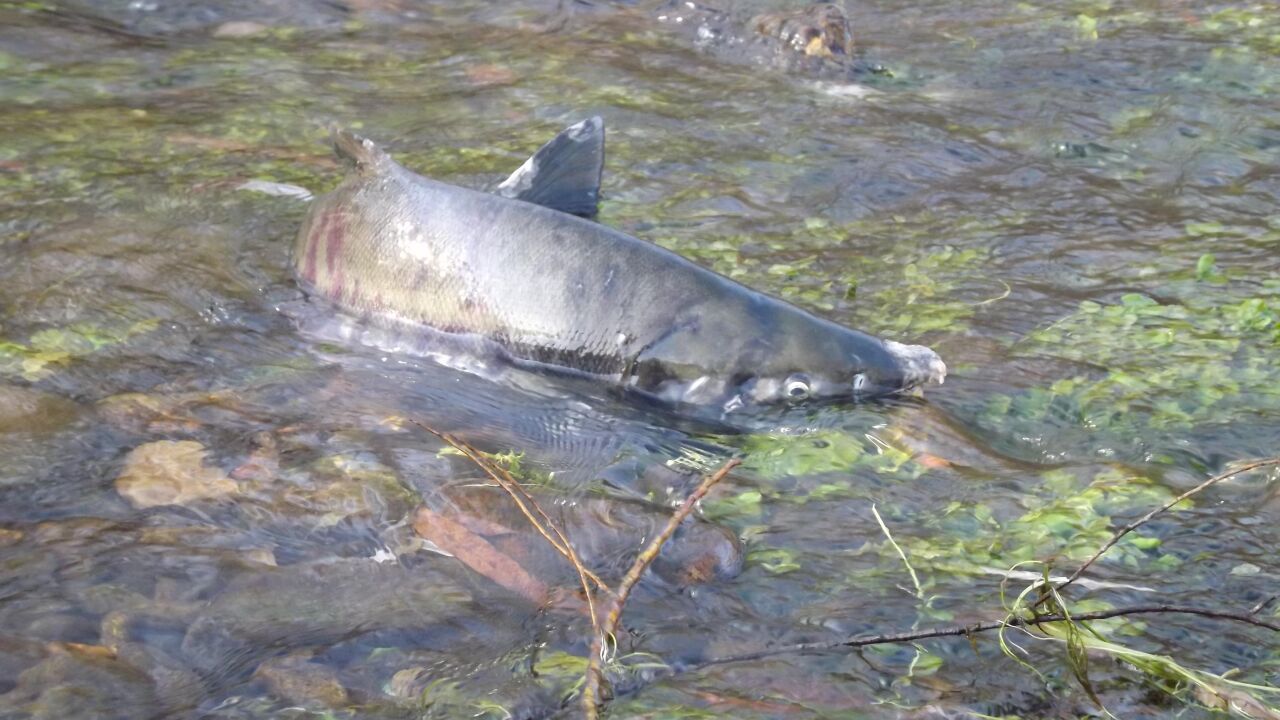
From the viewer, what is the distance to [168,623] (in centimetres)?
297

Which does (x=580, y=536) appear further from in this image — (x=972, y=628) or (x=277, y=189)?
(x=277, y=189)

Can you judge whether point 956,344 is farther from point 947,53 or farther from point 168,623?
point 947,53

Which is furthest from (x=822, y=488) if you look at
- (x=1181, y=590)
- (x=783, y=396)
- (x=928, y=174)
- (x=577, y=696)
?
(x=928, y=174)

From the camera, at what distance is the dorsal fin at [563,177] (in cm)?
473

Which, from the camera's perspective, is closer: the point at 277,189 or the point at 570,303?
the point at 570,303

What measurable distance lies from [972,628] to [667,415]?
161 cm

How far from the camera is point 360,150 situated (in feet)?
15.5

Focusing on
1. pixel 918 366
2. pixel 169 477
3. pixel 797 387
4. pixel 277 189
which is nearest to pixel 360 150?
pixel 277 189

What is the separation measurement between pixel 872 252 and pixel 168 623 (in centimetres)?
321

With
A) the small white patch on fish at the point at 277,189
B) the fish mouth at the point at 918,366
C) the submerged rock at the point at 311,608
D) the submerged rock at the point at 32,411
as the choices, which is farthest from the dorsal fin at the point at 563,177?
the submerged rock at the point at 311,608

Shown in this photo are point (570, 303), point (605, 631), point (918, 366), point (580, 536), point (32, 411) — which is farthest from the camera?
point (570, 303)

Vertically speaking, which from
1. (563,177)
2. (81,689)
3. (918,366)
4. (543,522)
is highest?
(563,177)

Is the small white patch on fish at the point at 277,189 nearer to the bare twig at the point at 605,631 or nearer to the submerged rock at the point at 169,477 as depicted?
the submerged rock at the point at 169,477

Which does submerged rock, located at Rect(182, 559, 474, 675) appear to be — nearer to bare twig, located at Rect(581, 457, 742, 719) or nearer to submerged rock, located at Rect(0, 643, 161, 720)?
submerged rock, located at Rect(0, 643, 161, 720)
